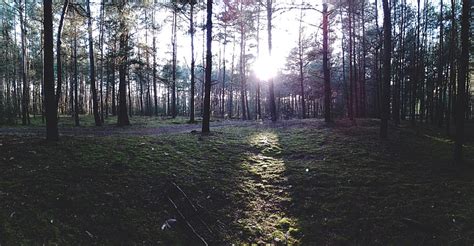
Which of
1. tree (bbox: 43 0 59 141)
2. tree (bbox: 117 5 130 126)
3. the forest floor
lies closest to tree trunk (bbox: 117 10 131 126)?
tree (bbox: 117 5 130 126)

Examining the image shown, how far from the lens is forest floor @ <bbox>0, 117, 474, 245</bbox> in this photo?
6270 mm

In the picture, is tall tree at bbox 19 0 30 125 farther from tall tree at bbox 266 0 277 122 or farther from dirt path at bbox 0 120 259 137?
tall tree at bbox 266 0 277 122

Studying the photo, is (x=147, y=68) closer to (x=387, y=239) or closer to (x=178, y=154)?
(x=178, y=154)

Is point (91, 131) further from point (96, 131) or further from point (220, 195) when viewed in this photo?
point (220, 195)

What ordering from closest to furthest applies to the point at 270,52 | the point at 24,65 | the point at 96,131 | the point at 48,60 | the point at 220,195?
the point at 220,195, the point at 48,60, the point at 96,131, the point at 270,52, the point at 24,65

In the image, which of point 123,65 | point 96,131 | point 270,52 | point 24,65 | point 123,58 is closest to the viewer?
point 96,131

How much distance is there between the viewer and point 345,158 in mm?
11531

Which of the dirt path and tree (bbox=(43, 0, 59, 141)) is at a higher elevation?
tree (bbox=(43, 0, 59, 141))

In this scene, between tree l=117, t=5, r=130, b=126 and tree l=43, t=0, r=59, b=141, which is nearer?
tree l=43, t=0, r=59, b=141

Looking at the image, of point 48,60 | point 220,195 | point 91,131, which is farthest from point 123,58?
point 220,195

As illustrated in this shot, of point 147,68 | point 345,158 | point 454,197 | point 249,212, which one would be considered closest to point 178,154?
point 249,212

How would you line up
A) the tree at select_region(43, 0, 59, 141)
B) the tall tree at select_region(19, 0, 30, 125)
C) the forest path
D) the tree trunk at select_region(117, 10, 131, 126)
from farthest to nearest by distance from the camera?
the tall tree at select_region(19, 0, 30, 125), the tree trunk at select_region(117, 10, 131, 126), the forest path, the tree at select_region(43, 0, 59, 141)

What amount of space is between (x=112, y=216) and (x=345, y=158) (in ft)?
28.6

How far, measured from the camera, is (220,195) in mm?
8484
